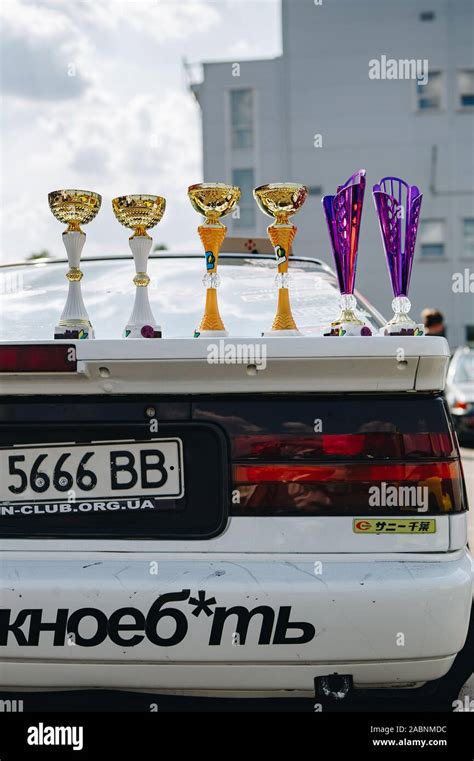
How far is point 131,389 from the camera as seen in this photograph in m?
2.19

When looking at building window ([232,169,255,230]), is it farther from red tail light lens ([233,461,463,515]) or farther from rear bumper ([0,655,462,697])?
rear bumper ([0,655,462,697])

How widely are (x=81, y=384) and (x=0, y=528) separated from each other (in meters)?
0.42

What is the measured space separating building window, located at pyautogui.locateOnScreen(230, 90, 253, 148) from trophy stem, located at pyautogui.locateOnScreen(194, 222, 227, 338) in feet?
93.8

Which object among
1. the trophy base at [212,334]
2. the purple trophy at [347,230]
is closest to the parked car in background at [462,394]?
the purple trophy at [347,230]

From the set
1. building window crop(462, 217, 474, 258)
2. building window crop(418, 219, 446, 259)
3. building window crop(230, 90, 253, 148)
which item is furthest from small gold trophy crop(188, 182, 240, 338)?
building window crop(230, 90, 253, 148)

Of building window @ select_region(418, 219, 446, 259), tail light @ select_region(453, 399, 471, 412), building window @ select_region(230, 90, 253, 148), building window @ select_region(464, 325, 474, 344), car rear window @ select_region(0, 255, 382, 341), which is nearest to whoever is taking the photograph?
car rear window @ select_region(0, 255, 382, 341)

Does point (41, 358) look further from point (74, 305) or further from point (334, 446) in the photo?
point (334, 446)

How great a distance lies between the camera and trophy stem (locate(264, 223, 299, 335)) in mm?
2469

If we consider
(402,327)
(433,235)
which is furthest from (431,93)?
(402,327)

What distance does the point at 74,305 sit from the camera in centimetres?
250

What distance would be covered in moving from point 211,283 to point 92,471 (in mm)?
657

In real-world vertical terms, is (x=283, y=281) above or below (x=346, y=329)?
above

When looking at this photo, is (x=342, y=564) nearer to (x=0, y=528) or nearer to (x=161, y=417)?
(x=161, y=417)

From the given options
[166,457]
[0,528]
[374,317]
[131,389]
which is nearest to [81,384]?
[131,389]
